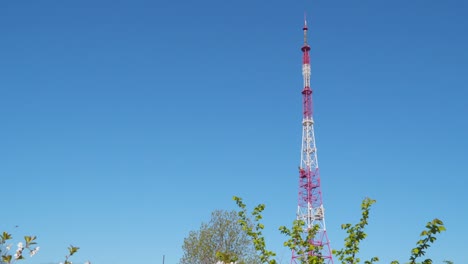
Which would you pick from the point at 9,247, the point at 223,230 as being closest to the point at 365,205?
the point at 9,247

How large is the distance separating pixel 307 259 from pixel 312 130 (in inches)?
1178

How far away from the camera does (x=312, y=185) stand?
3444cm

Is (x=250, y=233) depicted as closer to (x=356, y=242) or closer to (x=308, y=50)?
(x=356, y=242)

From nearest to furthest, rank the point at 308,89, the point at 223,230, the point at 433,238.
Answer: the point at 433,238 → the point at 223,230 → the point at 308,89

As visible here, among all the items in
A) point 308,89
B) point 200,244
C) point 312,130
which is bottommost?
point 200,244

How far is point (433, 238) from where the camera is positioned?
272 inches

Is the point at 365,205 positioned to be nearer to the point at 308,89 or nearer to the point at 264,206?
the point at 264,206

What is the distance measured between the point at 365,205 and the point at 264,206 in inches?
64.1

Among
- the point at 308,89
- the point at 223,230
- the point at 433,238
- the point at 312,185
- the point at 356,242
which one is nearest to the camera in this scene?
the point at 433,238

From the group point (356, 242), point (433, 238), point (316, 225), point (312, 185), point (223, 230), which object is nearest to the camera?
point (433, 238)

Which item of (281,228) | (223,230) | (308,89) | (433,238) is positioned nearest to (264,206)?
(281,228)

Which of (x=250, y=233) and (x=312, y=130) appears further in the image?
(x=312, y=130)

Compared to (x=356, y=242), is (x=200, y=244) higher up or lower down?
higher up

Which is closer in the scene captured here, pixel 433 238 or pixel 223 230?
pixel 433 238
